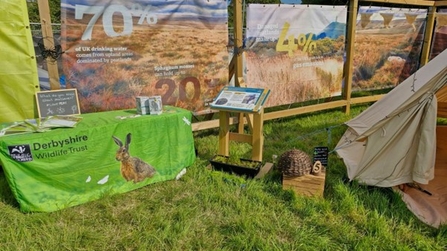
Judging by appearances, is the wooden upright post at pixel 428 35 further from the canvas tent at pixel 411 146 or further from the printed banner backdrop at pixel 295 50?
→ the canvas tent at pixel 411 146

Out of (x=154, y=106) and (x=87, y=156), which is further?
(x=154, y=106)

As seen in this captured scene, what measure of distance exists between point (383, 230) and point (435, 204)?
776mm

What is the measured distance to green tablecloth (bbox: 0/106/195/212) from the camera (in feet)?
7.66

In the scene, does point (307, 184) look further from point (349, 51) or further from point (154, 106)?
point (349, 51)

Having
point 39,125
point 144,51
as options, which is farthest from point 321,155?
point 39,125

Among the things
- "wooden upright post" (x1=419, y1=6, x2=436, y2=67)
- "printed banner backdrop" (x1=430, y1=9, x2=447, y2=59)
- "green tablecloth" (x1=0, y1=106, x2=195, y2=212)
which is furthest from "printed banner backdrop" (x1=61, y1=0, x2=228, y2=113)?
"printed banner backdrop" (x1=430, y1=9, x2=447, y2=59)

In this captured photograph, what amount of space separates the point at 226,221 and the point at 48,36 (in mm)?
2400

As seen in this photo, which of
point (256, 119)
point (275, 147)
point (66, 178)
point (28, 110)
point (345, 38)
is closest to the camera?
point (66, 178)

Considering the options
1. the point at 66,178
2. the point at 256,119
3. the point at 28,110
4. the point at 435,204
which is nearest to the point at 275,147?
the point at 256,119

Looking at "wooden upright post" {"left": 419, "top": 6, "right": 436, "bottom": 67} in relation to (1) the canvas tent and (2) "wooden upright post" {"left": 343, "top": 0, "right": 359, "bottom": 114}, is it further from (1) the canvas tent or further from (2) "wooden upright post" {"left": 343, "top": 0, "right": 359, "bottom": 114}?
(1) the canvas tent

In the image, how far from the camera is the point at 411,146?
2617 mm

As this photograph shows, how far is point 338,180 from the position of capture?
293 cm

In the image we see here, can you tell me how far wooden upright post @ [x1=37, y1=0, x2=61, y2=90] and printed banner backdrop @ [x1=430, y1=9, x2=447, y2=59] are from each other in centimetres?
673

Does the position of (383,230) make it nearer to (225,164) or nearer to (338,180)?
(338,180)
